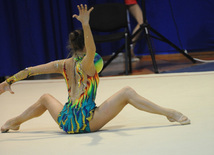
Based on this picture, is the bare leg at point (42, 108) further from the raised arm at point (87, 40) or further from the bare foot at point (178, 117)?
the bare foot at point (178, 117)

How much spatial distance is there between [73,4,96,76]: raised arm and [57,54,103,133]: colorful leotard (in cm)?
7

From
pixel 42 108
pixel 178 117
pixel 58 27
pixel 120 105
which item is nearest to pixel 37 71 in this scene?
pixel 42 108

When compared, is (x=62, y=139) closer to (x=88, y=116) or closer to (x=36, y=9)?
(x=88, y=116)

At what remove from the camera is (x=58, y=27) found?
16.6ft

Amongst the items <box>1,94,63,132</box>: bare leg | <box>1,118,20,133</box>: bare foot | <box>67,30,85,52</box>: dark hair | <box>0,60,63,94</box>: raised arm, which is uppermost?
<box>67,30,85,52</box>: dark hair

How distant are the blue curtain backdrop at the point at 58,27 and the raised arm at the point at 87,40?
2856 millimetres

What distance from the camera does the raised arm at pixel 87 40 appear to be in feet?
6.43

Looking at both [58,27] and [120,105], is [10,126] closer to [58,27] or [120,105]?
[120,105]

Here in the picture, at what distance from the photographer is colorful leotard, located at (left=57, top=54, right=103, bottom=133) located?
2141 mm

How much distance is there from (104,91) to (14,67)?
176cm

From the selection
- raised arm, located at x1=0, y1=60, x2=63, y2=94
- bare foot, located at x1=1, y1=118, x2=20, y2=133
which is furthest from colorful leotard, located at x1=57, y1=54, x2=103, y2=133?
bare foot, located at x1=1, y1=118, x2=20, y2=133

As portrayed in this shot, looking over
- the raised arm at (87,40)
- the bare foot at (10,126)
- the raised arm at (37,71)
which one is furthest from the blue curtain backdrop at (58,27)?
the raised arm at (87,40)

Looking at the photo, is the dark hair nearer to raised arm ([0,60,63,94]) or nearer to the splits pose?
the splits pose

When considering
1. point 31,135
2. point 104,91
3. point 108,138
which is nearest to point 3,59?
point 104,91
